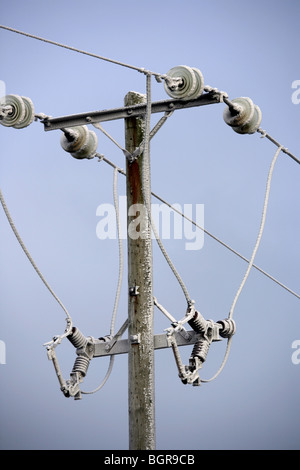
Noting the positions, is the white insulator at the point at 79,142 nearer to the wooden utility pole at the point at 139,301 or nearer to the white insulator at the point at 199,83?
the wooden utility pole at the point at 139,301

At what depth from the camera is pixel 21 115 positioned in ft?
55.2

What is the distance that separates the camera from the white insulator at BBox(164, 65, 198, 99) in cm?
1638

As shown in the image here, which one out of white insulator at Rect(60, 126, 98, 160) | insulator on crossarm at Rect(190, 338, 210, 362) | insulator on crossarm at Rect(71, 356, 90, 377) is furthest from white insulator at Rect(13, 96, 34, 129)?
insulator on crossarm at Rect(190, 338, 210, 362)

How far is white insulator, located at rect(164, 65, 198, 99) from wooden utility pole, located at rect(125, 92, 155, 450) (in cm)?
68

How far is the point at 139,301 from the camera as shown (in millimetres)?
16844

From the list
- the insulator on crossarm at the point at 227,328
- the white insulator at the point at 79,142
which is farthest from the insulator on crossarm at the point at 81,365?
the white insulator at the point at 79,142

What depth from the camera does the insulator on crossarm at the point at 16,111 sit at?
16766 millimetres

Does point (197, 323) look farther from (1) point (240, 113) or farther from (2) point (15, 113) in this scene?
(2) point (15, 113)

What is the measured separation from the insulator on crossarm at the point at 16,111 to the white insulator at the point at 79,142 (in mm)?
1288

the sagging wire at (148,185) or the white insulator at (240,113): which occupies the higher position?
the white insulator at (240,113)

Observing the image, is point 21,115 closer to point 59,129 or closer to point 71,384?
point 59,129

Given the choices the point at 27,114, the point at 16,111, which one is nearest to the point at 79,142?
the point at 27,114
